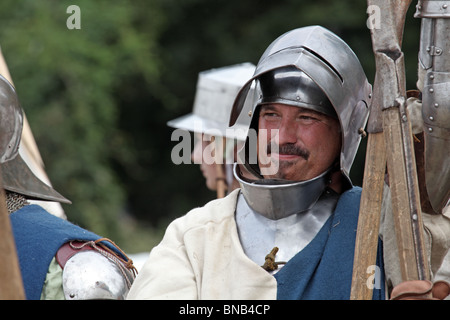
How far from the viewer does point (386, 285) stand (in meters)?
3.30

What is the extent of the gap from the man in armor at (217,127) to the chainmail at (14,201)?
179cm

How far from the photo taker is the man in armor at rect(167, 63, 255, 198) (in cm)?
591

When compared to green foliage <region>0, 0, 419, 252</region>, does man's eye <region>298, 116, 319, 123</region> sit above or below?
above

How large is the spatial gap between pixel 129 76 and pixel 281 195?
976cm

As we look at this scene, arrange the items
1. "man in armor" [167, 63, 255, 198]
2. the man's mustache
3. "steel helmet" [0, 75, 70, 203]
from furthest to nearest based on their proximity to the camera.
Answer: "man in armor" [167, 63, 255, 198], "steel helmet" [0, 75, 70, 203], the man's mustache

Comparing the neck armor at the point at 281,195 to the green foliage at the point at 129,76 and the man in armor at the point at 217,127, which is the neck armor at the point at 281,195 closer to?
the man in armor at the point at 217,127

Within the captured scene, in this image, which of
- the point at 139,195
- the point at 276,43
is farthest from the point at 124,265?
the point at 139,195

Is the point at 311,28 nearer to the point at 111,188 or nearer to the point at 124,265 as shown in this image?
the point at 124,265

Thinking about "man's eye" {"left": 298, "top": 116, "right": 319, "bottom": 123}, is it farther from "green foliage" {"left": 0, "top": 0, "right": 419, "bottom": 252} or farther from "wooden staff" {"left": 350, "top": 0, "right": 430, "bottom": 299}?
"green foliage" {"left": 0, "top": 0, "right": 419, "bottom": 252}

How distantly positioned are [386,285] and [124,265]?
1067 mm

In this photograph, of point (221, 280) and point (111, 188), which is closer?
point (221, 280)

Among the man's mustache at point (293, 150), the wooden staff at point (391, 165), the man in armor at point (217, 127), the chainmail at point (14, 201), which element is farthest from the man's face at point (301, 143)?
the man in armor at point (217, 127)

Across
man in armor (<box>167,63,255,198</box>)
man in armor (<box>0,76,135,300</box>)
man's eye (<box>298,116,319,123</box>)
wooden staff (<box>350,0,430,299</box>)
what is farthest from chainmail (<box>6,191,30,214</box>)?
man in armor (<box>167,63,255,198</box>)
